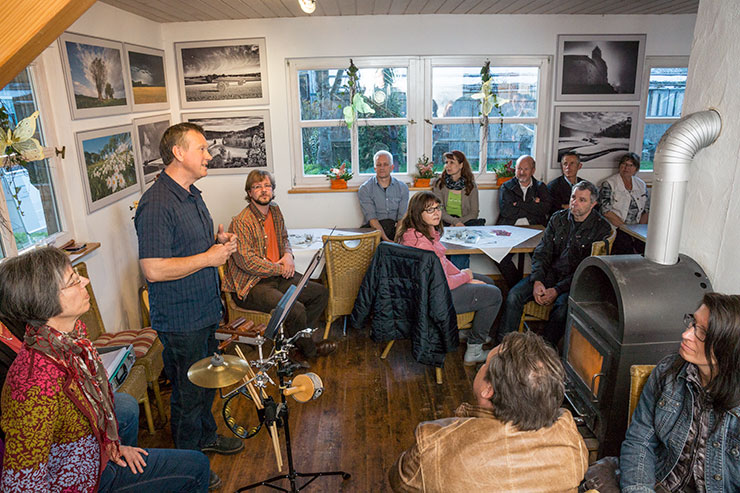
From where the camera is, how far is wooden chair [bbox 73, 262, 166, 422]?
303 cm

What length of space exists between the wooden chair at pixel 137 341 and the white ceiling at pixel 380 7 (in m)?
2.48

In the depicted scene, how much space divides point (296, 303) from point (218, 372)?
1.82m

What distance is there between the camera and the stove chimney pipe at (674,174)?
2.26 m

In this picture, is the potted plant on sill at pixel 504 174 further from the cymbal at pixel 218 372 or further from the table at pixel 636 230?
the cymbal at pixel 218 372

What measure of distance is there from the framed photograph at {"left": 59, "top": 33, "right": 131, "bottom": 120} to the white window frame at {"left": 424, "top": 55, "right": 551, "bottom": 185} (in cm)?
292

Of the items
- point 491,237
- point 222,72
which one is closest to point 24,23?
point 491,237

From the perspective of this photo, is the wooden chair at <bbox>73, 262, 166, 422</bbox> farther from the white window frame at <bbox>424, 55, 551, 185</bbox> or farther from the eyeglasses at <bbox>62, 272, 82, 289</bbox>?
the white window frame at <bbox>424, 55, 551, 185</bbox>

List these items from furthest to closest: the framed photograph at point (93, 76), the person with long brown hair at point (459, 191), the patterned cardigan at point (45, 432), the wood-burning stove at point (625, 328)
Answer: the person with long brown hair at point (459, 191) < the framed photograph at point (93, 76) < the wood-burning stove at point (625, 328) < the patterned cardigan at point (45, 432)

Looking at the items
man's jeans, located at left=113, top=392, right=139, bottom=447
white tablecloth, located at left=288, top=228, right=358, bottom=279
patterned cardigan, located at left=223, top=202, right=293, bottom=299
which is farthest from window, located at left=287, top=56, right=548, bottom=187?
man's jeans, located at left=113, top=392, right=139, bottom=447

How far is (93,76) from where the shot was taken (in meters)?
3.76

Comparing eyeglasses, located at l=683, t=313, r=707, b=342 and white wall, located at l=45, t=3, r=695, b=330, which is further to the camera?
white wall, located at l=45, t=3, r=695, b=330

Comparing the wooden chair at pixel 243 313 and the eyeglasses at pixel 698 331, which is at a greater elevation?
the eyeglasses at pixel 698 331

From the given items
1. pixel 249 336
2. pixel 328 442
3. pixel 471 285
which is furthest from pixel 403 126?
pixel 328 442

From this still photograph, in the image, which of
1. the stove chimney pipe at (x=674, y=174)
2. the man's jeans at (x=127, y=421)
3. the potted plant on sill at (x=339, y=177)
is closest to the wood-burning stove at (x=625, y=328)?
the stove chimney pipe at (x=674, y=174)
